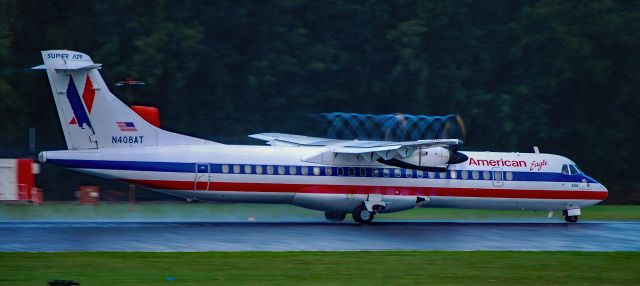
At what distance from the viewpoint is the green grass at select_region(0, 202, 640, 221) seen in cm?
3152

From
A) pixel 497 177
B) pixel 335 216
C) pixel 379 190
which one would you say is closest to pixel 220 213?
pixel 335 216

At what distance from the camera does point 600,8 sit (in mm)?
51188

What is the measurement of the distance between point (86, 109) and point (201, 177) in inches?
151

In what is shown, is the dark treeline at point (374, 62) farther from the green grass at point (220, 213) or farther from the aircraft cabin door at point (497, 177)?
the aircraft cabin door at point (497, 177)

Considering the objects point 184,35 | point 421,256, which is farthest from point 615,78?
point 421,256

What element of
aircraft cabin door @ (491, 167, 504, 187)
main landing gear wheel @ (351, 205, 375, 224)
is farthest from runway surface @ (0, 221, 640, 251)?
aircraft cabin door @ (491, 167, 504, 187)

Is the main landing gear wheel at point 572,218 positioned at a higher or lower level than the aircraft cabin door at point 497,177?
lower

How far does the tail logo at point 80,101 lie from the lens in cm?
2714

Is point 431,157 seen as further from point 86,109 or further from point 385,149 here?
point 86,109

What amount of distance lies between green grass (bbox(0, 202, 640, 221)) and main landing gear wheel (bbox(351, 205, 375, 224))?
2.49 m

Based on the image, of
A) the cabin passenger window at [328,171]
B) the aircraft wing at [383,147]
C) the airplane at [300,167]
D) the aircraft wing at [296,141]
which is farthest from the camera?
the aircraft wing at [296,141]

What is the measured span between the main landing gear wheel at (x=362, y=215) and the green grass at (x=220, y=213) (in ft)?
8.17

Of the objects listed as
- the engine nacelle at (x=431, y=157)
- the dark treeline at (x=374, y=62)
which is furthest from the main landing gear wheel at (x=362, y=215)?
the dark treeline at (x=374, y=62)

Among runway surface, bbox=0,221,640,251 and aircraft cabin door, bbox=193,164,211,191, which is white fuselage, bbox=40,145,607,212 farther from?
runway surface, bbox=0,221,640,251
